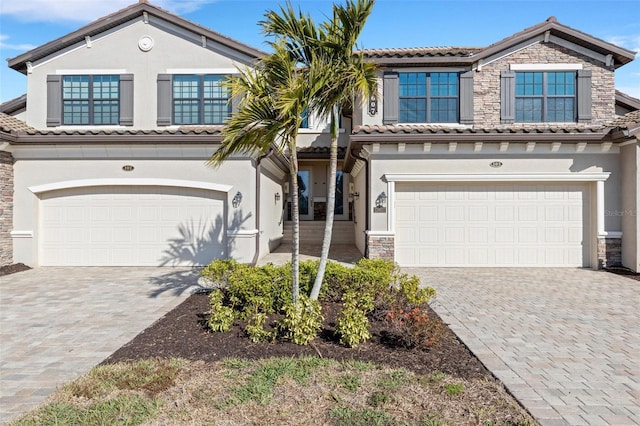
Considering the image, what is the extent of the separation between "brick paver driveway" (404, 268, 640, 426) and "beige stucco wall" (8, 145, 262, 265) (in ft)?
18.6

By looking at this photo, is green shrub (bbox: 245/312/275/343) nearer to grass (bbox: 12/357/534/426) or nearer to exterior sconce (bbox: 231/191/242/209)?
Answer: grass (bbox: 12/357/534/426)

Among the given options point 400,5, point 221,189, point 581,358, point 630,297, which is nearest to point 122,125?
point 221,189

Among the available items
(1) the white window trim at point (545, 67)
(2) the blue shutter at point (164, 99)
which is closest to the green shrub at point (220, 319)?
(2) the blue shutter at point (164, 99)

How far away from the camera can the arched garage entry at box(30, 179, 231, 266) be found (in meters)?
11.5

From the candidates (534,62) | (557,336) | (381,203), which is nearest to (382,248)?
(381,203)

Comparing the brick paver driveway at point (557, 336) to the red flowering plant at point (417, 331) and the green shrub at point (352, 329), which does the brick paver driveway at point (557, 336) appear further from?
the green shrub at point (352, 329)

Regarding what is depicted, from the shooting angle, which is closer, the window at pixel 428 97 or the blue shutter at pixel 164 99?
the blue shutter at pixel 164 99

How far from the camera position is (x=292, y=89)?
17.3 ft

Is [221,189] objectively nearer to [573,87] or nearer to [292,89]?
[292,89]

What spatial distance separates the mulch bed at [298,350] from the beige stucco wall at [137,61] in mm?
10229

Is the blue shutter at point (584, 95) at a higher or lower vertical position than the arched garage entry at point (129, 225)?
higher

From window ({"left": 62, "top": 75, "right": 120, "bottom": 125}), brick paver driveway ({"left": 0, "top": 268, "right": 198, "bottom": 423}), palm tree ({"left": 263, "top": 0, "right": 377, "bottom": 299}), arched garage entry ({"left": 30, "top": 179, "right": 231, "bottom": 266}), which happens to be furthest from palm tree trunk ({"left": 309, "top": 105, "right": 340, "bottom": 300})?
window ({"left": 62, "top": 75, "right": 120, "bottom": 125})

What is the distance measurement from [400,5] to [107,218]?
10.0 metres

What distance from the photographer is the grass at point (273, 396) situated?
3.32m
